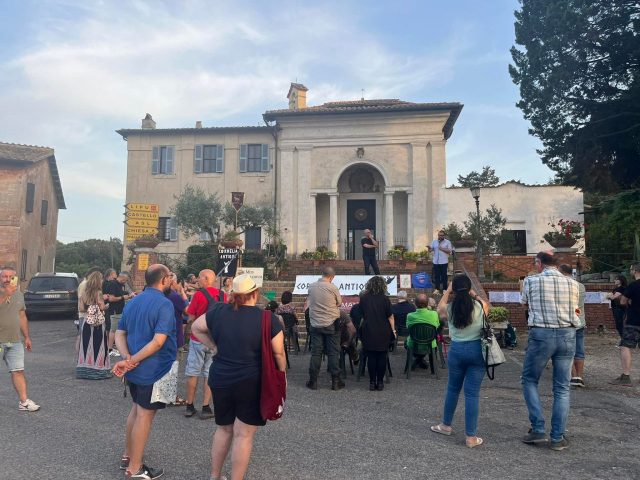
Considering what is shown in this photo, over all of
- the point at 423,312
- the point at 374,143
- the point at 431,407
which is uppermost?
the point at 374,143

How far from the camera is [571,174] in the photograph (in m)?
19.7

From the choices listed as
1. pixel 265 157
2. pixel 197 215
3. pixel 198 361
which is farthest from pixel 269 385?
pixel 265 157

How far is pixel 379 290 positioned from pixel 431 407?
179 cm

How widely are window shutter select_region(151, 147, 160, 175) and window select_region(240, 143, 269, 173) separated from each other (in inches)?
179

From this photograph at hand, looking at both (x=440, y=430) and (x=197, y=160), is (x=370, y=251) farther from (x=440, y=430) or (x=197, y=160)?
(x=197, y=160)

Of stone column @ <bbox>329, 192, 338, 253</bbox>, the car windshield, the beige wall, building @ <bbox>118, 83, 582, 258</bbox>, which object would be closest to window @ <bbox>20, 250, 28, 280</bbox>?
building @ <bbox>118, 83, 582, 258</bbox>

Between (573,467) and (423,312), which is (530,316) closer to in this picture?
(573,467)

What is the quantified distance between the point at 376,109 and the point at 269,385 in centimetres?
2176

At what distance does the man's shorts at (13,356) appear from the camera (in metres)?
5.72

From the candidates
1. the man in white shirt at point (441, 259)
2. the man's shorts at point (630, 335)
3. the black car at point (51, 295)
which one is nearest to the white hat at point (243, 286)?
the man's shorts at point (630, 335)

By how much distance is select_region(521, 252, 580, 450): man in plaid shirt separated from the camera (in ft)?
15.4

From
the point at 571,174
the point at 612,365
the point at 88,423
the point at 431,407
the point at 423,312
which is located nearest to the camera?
the point at 88,423

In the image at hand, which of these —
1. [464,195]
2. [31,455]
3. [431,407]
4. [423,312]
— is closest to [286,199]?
[464,195]

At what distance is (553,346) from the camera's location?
187 inches
